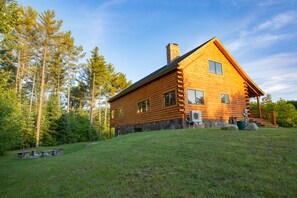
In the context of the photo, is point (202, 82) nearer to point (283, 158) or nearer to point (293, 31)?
point (293, 31)

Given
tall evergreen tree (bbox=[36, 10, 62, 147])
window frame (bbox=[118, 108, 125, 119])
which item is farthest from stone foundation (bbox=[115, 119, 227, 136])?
tall evergreen tree (bbox=[36, 10, 62, 147])

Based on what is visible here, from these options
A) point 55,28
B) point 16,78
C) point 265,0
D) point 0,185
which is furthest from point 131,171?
point 16,78

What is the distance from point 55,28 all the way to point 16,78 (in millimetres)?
7308

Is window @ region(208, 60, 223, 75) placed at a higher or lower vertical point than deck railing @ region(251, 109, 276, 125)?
higher

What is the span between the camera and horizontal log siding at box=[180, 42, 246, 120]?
11.4m

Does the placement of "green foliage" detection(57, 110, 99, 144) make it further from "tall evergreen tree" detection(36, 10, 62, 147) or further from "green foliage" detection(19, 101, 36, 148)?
"tall evergreen tree" detection(36, 10, 62, 147)

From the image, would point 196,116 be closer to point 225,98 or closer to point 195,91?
point 195,91

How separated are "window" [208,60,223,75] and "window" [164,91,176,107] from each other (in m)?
3.62

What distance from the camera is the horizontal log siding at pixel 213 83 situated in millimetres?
11398

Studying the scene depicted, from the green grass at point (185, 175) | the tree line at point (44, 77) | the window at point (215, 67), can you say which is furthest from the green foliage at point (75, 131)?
the window at point (215, 67)

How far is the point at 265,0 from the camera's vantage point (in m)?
11.0

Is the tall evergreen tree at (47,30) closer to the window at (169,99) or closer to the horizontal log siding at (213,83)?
the window at (169,99)

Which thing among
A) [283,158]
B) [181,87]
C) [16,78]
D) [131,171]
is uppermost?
[16,78]

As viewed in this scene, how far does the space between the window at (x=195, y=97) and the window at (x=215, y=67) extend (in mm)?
2197
